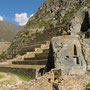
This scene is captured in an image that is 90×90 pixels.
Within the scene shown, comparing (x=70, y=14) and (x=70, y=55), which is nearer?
(x=70, y=55)

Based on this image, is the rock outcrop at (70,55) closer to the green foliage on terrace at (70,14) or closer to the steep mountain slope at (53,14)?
the green foliage on terrace at (70,14)

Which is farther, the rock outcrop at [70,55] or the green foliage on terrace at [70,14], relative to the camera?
the green foliage on terrace at [70,14]

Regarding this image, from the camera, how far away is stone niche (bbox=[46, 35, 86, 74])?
7.48 meters

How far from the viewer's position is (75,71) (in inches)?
288

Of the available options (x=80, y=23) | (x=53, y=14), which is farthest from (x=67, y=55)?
(x=53, y=14)

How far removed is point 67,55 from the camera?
785cm

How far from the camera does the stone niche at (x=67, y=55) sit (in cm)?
748

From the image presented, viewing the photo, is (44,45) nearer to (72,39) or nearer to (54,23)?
(72,39)

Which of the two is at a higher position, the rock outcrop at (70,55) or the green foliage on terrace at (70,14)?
the green foliage on terrace at (70,14)

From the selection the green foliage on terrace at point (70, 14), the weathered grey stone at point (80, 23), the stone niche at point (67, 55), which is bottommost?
the stone niche at point (67, 55)

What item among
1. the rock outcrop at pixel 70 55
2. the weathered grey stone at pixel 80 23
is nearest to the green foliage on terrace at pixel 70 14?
the weathered grey stone at pixel 80 23

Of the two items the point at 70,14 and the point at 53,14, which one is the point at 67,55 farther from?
the point at 53,14

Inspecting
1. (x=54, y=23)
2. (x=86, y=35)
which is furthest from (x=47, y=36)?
(x=86, y=35)

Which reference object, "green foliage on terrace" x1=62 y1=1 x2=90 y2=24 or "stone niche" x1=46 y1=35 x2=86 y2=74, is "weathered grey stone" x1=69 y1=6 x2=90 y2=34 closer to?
A: "stone niche" x1=46 y1=35 x2=86 y2=74
